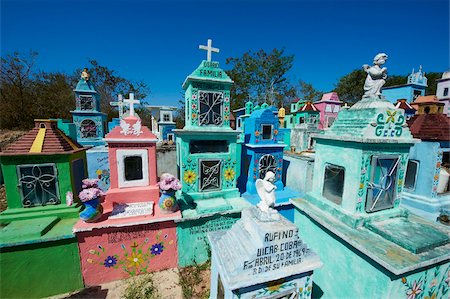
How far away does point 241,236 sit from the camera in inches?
138

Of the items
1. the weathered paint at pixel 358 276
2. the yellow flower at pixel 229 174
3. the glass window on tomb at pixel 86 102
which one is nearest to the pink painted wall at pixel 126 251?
the yellow flower at pixel 229 174

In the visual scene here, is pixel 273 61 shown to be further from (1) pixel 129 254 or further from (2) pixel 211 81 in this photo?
(1) pixel 129 254

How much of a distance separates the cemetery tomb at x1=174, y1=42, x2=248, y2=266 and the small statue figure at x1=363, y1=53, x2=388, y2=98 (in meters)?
4.02

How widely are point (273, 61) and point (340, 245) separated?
97.3 feet

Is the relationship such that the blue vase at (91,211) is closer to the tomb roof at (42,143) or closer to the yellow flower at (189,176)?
the tomb roof at (42,143)

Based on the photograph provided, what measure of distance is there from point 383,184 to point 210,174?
16.4ft

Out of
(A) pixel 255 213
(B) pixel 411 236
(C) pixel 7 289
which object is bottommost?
(C) pixel 7 289

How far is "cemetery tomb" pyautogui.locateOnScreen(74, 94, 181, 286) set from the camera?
5070 millimetres

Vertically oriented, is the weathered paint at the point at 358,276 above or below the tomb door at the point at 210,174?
below

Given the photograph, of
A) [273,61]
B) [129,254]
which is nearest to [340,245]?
[129,254]

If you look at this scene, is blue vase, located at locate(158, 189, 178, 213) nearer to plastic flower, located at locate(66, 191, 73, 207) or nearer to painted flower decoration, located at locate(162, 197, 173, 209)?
painted flower decoration, located at locate(162, 197, 173, 209)

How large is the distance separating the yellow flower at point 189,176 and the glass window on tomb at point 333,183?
4187mm

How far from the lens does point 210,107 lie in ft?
22.8

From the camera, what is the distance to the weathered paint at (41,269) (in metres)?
4.47
